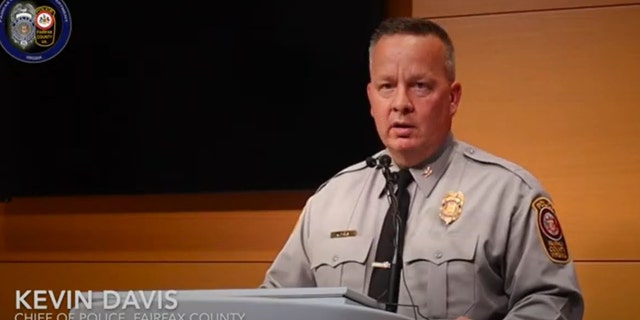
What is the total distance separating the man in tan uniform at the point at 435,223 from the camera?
186cm

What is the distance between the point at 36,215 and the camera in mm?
2709

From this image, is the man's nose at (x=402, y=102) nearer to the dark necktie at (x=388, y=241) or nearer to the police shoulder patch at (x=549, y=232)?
the dark necktie at (x=388, y=241)

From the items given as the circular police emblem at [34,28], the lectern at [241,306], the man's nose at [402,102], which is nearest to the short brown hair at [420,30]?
the man's nose at [402,102]

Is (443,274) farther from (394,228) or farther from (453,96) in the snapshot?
(453,96)

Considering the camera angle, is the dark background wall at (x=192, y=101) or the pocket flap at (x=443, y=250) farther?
the dark background wall at (x=192, y=101)

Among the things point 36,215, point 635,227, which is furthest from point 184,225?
point 635,227

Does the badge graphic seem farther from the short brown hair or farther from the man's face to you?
the short brown hair

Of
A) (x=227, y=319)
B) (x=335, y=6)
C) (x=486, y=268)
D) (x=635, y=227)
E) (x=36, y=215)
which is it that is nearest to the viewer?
(x=227, y=319)

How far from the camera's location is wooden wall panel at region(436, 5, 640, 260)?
7.62ft

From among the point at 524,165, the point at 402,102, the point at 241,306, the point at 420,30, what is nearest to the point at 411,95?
the point at 402,102

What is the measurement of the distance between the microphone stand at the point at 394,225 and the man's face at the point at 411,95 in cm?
6

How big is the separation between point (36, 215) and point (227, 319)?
146 centimetres

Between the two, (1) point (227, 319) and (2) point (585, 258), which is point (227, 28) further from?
(1) point (227, 319)

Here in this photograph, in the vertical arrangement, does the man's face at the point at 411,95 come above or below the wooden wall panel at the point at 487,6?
below
